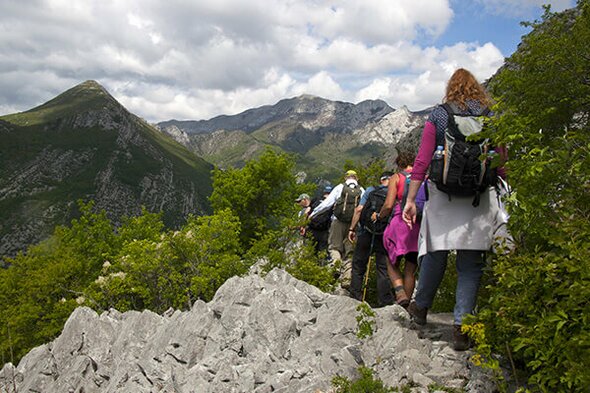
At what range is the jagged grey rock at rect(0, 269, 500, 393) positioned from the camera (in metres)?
5.44

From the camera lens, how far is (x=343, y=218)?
1130 cm

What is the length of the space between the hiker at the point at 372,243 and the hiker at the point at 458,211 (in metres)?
2.26

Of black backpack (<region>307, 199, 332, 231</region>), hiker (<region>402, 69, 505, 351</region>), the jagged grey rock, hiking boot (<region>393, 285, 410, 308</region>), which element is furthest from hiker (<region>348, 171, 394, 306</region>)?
black backpack (<region>307, 199, 332, 231</region>)

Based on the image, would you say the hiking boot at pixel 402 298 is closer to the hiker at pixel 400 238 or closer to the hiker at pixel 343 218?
the hiker at pixel 400 238

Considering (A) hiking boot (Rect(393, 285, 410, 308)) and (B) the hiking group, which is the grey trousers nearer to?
(A) hiking boot (Rect(393, 285, 410, 308))

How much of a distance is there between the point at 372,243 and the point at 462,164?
352 cm

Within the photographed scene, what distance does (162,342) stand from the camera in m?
8.38

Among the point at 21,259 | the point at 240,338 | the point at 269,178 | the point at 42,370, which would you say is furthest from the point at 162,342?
the point at 21,259

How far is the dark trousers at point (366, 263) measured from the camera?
8055mm

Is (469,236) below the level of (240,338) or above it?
above

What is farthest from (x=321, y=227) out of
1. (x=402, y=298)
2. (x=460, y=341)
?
(x=460, y=341)

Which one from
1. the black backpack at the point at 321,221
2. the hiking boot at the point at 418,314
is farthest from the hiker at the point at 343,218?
the hiking boot at the point at 418,314

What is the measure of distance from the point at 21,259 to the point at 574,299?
37809mm

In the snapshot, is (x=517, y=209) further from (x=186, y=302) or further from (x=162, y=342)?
(x=186, y=302)
